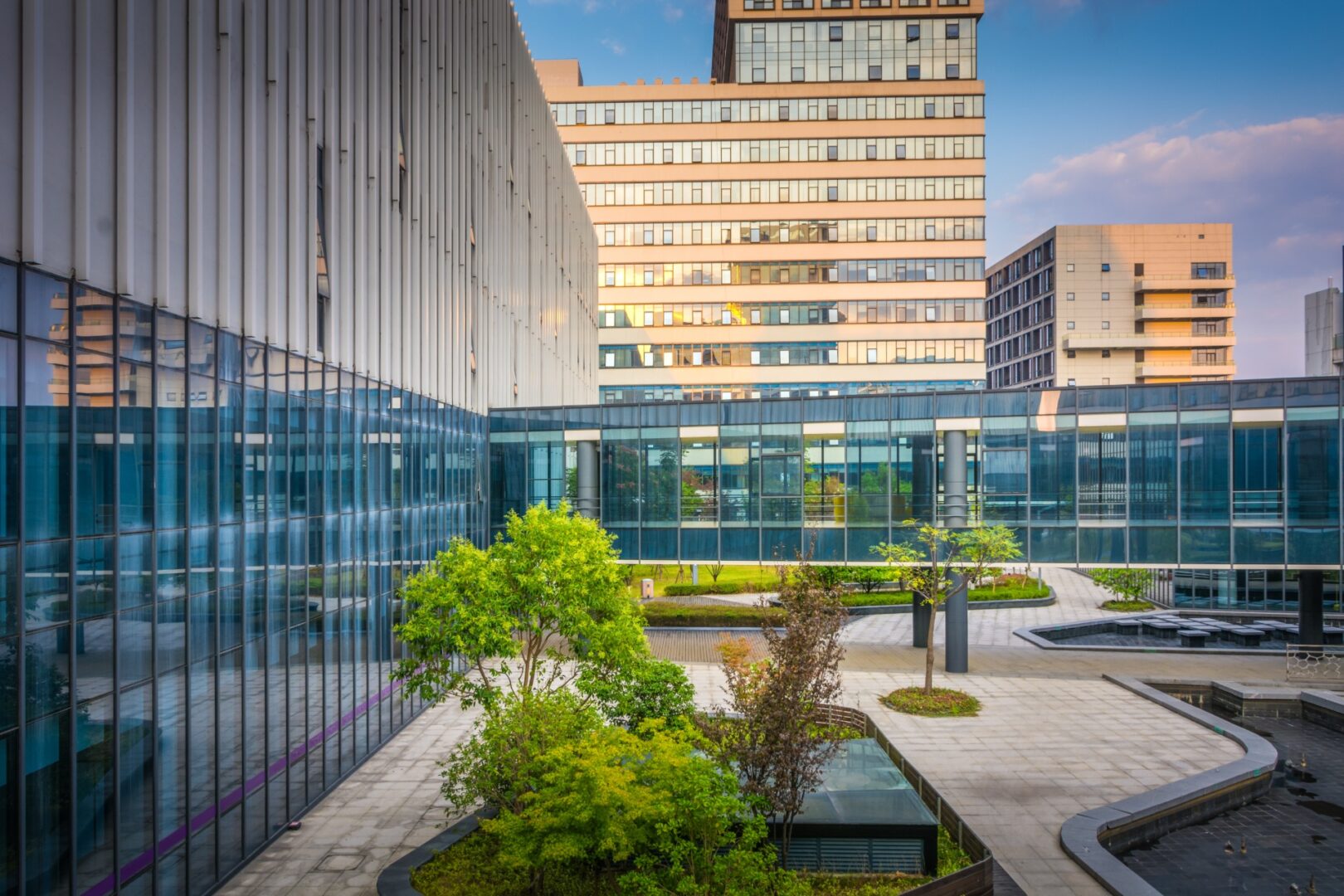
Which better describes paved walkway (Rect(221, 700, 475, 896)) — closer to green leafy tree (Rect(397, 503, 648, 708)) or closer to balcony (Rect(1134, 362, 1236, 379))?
green leafy tree (Rect(397, 503, 648, 708))

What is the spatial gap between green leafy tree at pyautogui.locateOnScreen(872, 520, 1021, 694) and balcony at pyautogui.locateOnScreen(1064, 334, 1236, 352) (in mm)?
62517

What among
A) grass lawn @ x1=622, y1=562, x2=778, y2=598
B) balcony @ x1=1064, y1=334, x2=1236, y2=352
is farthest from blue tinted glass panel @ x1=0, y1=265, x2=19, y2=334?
balcony @ x1=1064, y1=334, x2=1236, y2=352

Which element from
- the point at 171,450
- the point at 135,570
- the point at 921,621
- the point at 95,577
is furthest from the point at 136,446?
the point at 921,621

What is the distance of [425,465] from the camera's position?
88.2ft

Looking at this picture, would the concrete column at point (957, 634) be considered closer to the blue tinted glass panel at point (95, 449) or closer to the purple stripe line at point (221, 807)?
the purple stripe line at point (221, 807)

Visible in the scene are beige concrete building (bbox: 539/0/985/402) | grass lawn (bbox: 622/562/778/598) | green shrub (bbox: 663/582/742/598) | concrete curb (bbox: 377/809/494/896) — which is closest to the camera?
concrete curb (bbox: 377/809/494/896)

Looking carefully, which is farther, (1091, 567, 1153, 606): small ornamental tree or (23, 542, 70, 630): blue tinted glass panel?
(1091, 567, 1153, 606): small ornamental tree

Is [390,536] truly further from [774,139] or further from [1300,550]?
[774,139]

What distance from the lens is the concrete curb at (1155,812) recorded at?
14828 mm

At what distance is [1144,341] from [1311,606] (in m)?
58.1

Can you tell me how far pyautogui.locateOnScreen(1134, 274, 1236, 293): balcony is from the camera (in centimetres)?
8244

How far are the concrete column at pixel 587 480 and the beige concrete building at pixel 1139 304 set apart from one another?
60.3 meters

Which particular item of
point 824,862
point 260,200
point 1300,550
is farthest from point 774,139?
point 824,862

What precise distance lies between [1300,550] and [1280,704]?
192 inches
